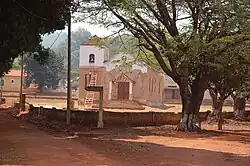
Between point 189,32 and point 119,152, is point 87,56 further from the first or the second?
point 119,152

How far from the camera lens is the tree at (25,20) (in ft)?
47.3

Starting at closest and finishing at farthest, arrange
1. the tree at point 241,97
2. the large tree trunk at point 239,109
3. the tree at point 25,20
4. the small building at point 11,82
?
the tree at point 25,20
the tree at point 241,97
the large tree trunk at point 239,109
the small building at point 11,82

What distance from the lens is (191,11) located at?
21312 mm

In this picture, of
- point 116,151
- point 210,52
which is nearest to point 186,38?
point 210,52

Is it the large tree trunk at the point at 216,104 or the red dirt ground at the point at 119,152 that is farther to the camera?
the large tree trunk at the point at 216,104

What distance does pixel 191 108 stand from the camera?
2294 cm

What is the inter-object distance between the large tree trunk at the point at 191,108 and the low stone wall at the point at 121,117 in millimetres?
3963

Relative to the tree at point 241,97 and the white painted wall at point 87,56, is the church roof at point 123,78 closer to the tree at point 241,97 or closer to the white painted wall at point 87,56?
the white painted wall at point 87,56

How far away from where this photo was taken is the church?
56500 mm

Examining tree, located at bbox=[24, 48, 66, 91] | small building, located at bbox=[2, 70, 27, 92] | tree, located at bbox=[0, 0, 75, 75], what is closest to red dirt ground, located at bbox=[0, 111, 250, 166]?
tree, located at bbox=[0, 0, 75, 75]

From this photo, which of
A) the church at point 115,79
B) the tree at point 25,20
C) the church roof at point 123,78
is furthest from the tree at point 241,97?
the church roof at point 123,78

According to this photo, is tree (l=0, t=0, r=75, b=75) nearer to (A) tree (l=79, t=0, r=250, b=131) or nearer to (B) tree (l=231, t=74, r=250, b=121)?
(A) tree (l=79, t=0, r=250, b=131)

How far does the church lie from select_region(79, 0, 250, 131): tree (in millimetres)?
32009

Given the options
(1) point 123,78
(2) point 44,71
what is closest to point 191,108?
(1) point 123,78
